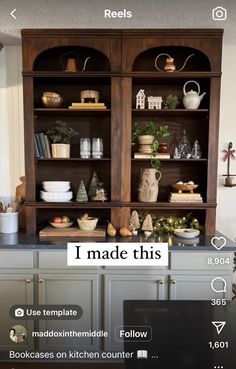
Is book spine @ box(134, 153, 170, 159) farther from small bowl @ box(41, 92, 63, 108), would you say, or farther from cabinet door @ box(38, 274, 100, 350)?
cabinet door @ box(38, 274, 100, 350)

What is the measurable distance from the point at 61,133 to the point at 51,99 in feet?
0.47

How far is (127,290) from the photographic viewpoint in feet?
3.40

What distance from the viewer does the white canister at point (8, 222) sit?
117 cm

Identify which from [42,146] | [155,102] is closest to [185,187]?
[155,102]

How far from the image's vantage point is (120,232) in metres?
1.14

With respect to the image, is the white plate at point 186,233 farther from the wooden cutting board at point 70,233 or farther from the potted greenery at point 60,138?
the potted greenery at point 60,138

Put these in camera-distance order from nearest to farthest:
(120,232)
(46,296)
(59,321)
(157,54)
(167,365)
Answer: (167,365)
(59,321)
(46,296)
(120,232)
(157,54)

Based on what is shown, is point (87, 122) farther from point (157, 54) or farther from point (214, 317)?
point (214, 317)

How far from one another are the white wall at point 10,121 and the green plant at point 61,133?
0.19 meters

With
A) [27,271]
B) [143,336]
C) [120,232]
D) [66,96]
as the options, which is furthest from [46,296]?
[66,96]

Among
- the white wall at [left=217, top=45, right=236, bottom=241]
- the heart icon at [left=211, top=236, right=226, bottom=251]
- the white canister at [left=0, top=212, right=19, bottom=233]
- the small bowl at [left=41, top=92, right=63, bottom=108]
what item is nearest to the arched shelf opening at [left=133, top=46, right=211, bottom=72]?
the white wall at [left=217, top=45, right=236, bottom=241]

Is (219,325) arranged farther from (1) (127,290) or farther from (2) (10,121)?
(2) (10,121)

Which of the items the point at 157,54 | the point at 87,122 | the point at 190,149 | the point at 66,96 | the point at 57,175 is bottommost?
the point at 57,175

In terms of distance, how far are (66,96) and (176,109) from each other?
496 mm
